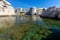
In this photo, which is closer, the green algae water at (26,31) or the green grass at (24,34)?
the green grass at (24,34)

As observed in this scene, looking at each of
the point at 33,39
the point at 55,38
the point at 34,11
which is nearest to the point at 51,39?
the point at 55,38

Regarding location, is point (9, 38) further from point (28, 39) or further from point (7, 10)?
point (7, 10)

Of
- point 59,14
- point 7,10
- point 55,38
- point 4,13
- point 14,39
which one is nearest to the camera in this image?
point 14,39

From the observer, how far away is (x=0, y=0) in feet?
153

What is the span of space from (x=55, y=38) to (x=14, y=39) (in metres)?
2.36

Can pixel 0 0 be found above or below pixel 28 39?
above

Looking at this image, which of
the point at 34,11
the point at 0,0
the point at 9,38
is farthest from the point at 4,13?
the point at 9,38

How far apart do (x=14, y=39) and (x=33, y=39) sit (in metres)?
1.04

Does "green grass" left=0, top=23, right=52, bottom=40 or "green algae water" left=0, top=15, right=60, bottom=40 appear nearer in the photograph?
"green grass" left=0, top=23, right=52, bottom=40

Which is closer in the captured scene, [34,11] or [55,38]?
[55,38]

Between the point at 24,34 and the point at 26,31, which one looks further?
the point at 26,31

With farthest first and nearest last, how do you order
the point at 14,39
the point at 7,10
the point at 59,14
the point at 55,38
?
the point at 7,10 < the point at 59,14 < the point at 55,38 < the point at 14,39

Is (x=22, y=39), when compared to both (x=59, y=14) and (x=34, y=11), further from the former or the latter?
(x=34, y=11)

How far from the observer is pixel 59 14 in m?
26.5
